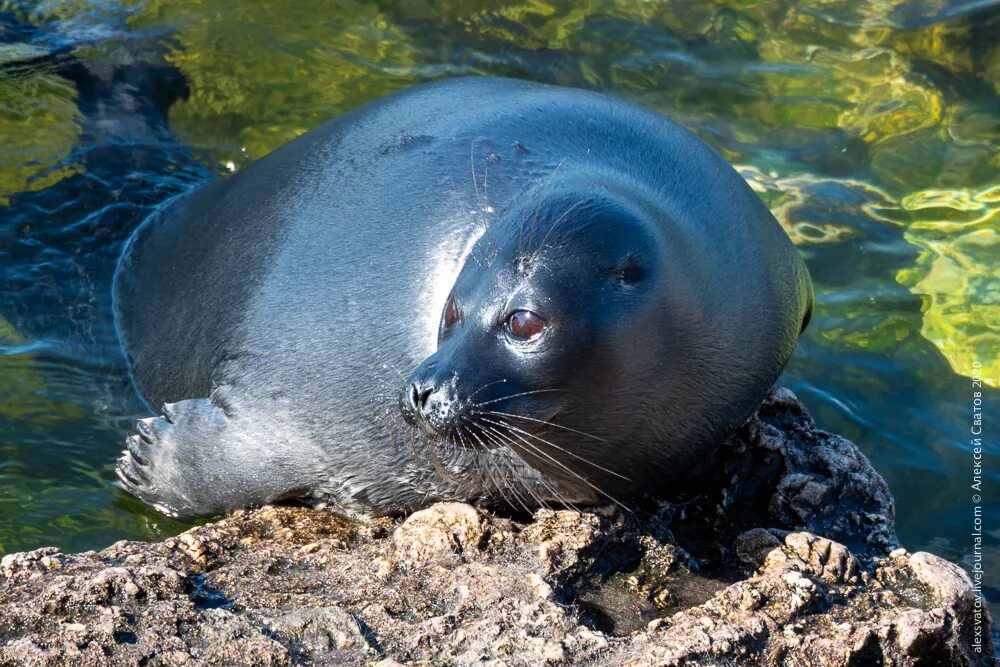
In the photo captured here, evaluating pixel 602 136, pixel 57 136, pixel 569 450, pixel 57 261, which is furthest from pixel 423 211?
pixel 57 136

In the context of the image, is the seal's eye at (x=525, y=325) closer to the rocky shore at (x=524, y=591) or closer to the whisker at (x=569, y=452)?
the whisker at (x=569, y=452)

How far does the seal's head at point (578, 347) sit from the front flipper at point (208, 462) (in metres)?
0.84

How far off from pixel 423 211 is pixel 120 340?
6.96ft

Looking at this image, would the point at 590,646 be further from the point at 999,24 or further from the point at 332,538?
the point at 999,24

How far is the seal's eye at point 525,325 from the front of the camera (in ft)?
11.0

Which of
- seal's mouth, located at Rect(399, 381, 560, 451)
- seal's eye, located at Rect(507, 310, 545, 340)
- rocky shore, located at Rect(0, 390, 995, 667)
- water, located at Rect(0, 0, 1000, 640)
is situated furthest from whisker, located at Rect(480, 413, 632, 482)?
water, located at Rect(0, 0, 1000, 640)

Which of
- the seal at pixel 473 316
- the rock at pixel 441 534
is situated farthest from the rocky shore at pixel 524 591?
the seal at pixel 473 316

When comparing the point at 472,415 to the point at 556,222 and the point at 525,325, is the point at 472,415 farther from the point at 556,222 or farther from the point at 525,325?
the point at 556,222

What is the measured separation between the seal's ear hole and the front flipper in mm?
1313

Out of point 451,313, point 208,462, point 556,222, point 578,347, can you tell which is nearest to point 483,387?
point 578,347

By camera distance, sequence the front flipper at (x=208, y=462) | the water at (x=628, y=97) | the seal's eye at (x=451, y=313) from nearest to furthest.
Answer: the seal's eye at (x=451, y=313) → the front flipper at (x=208, y=462) → the water at (x=628, y=97)

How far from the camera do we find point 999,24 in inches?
305

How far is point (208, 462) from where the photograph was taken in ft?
14.2

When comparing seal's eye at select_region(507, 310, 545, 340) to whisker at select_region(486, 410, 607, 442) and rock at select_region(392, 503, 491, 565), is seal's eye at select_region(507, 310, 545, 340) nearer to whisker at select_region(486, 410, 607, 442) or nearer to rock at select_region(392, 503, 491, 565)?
whisker at select_region(486, 410, 607, 442)
